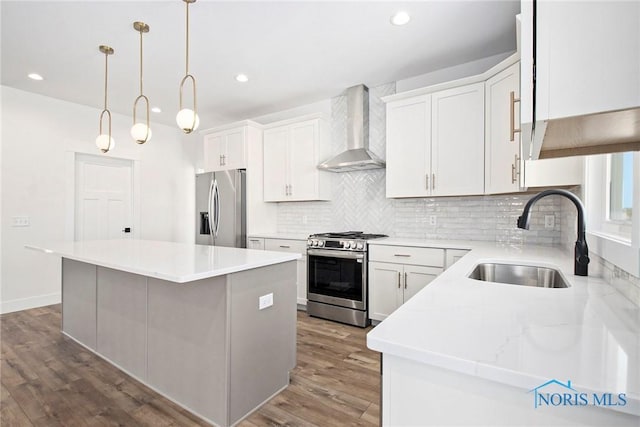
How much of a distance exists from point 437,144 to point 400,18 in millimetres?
1175

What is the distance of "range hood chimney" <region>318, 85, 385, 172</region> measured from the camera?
357 cm

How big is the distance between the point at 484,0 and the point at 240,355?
9.44 ft

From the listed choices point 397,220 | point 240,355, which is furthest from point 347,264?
point 240,355

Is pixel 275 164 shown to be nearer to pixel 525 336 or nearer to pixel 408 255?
pixel 408 255

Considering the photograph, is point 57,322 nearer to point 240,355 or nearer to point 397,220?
point 240,355

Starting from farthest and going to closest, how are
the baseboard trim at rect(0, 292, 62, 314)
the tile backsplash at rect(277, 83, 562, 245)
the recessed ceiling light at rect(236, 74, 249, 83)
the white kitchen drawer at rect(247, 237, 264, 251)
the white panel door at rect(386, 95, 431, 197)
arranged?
the white kitchen drawer at rect(247, 237, 264, 251)
the baseboard trim at rect(0, 292, 62, 314)
the recessed ceiling light at rect(236, 74, 249, 83)
the white panel door at rect(386, 95, 431, 197)
the tile backsplash at rect(277, 83, 562, 245)

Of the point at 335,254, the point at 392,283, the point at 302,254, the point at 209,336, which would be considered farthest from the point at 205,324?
the point at 302,254

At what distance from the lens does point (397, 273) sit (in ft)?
9.74

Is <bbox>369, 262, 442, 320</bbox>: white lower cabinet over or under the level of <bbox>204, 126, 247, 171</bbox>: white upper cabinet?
under

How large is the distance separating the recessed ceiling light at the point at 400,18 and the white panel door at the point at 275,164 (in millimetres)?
2059

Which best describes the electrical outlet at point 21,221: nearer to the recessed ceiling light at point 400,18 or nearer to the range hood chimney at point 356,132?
the range hood chimney at point 356,132

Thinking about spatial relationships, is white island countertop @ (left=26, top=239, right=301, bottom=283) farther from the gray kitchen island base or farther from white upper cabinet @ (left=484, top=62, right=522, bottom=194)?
white upper cabinet @ (left=484, top=62, right=522, bottom=194)

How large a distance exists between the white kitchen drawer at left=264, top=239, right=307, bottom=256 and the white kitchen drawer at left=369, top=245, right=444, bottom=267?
3.01 feet

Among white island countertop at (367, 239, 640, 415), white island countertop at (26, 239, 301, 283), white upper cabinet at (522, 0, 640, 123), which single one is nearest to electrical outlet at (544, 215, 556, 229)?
white island countertop at (367, 239, 640, 415)
